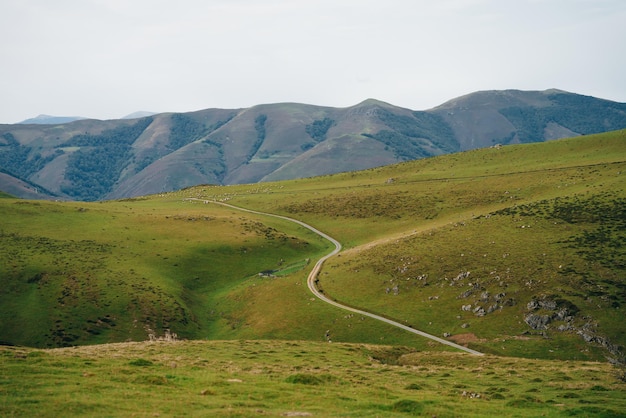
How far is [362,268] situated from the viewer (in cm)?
9031

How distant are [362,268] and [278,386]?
2363 inches

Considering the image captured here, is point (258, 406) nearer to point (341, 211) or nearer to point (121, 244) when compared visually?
point (121, 244)

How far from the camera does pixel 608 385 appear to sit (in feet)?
120

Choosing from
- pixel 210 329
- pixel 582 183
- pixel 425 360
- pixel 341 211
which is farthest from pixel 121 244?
pixel 582 183

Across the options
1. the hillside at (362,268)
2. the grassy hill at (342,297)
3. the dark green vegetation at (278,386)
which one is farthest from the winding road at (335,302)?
the dark green vegetation at (278,386)

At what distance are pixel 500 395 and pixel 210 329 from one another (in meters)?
54.7

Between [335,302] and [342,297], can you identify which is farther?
[342,297]

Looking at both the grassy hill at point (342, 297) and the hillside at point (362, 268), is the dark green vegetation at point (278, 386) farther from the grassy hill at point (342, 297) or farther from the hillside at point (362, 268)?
the hillside at point (362, 268)

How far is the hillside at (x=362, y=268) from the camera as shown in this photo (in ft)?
225

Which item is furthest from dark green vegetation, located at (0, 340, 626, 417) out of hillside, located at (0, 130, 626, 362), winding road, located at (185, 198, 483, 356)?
hillside, located at (0, 130, 626, 362)

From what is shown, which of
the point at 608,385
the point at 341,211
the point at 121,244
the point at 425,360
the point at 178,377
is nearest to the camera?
the point at 178,377

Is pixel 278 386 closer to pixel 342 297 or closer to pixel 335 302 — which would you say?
pixel 335 302

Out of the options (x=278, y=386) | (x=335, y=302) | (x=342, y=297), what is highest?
(x=278, y=386)

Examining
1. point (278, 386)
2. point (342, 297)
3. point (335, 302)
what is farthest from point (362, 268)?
point (278, 386)
